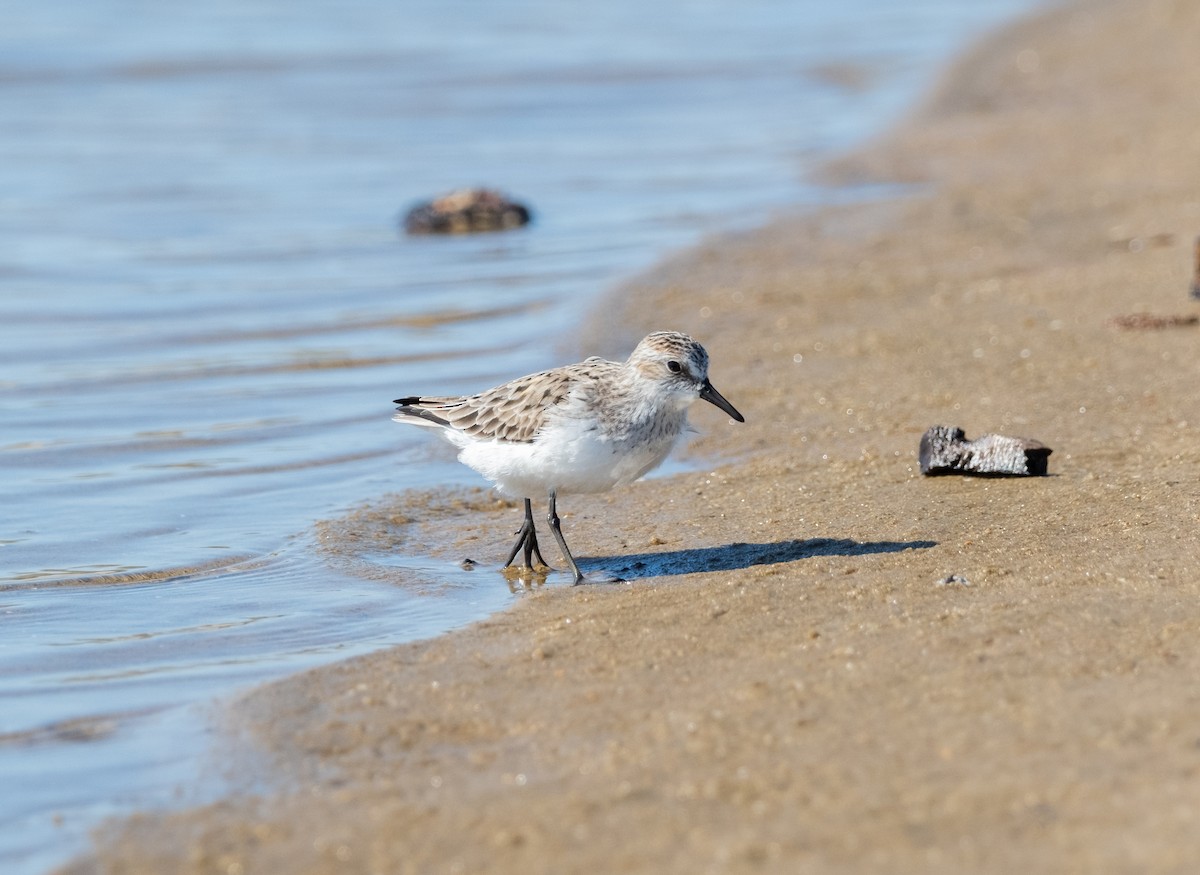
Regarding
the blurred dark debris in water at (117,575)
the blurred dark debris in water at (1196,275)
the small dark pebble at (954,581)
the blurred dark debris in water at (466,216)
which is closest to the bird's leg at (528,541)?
the blurred dark debris in water at (117,575)

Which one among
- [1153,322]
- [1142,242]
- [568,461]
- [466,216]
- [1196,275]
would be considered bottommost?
[568,461]

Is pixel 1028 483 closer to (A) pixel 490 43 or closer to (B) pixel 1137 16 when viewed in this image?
(B) pixel 1137 16

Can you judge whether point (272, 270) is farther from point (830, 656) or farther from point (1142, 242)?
point (830, 656)

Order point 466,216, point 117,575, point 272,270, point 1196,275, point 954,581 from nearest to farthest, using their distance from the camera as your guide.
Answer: point 954,581, point 117,575, point 1196,275, point 272,270, point 466,216

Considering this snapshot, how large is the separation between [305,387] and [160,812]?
590 cm

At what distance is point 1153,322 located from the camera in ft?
30.5

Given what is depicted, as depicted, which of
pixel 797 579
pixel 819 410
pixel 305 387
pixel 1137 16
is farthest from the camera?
pixel 1137 16

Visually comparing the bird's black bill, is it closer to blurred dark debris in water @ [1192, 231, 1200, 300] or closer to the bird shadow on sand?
the bird shadow on sand

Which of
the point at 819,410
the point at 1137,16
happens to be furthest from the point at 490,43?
the point at 819,410

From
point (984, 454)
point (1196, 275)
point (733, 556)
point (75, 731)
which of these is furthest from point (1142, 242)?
point (75, 731)

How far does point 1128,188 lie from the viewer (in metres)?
13.3

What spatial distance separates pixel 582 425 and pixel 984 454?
1938mm

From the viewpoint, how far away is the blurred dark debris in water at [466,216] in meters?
15.0

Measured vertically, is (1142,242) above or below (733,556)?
above
